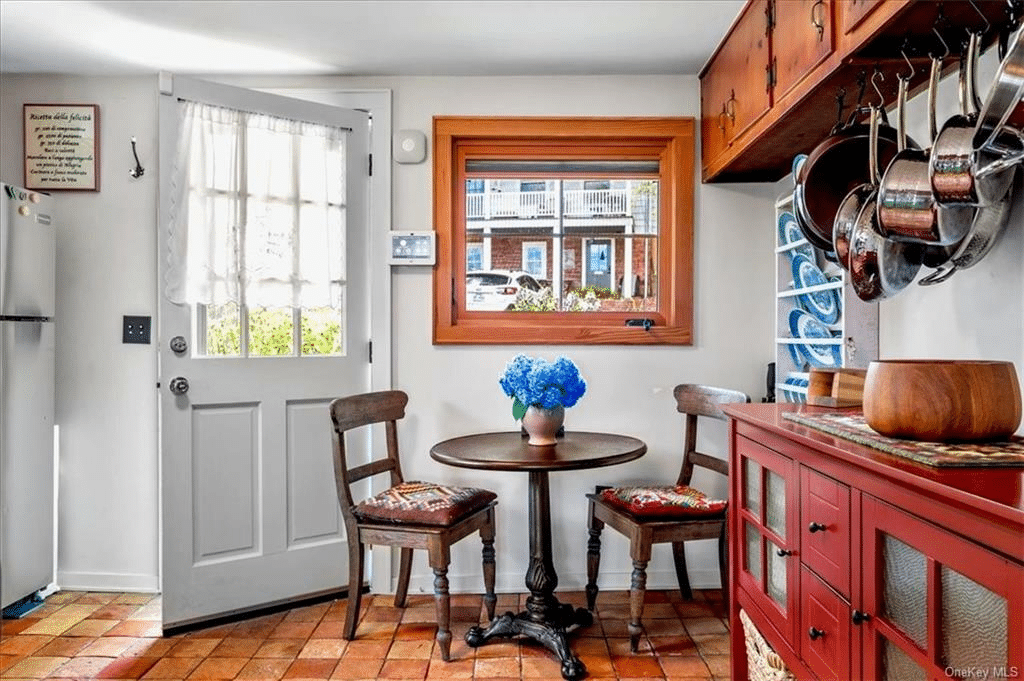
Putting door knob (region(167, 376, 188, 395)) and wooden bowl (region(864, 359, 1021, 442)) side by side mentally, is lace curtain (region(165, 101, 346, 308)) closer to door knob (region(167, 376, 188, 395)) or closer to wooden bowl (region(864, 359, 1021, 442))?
door knob (region(167, 376, 188, 395))

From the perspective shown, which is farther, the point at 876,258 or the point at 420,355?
the point at 420,355

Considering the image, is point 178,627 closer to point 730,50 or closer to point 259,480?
point 259,480

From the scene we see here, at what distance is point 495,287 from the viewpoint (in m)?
3.00

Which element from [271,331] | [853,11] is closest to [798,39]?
[853,11]

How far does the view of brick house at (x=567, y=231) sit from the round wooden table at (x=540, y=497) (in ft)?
2.68

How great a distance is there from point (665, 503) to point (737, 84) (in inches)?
61.0

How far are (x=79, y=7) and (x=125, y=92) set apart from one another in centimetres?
62

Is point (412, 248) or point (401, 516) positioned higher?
point (412, 248)

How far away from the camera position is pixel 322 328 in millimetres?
2850

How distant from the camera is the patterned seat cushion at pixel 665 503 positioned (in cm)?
233

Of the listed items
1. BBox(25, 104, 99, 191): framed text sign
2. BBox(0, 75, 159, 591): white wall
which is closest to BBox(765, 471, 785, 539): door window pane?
BBox(0, 75, 159, 591): white wall

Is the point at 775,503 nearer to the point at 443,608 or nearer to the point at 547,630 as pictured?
the point at 547,630

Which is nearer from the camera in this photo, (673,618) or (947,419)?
(947,419)

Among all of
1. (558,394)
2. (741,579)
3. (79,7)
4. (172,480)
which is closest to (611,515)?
(558,394)
